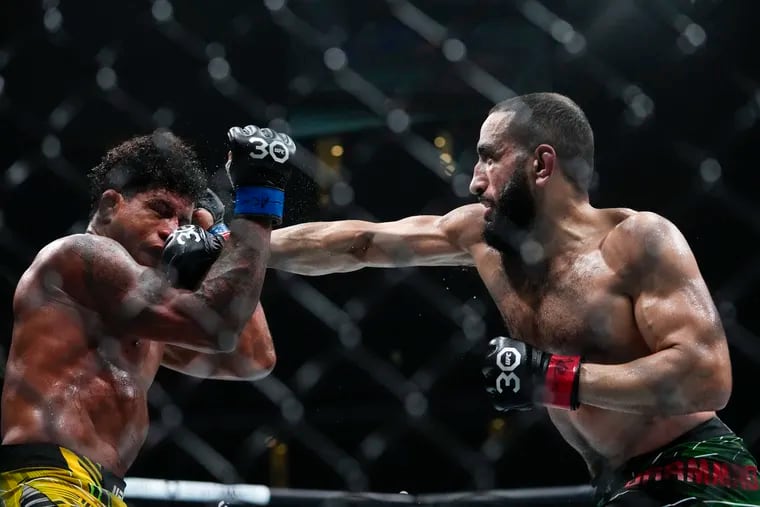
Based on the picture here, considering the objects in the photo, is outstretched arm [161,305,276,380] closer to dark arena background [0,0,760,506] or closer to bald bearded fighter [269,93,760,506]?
bald bearded fighter [269,93,760,506]

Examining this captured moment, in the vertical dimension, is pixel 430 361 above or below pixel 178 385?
above

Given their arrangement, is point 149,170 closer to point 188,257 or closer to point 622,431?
point 188,257

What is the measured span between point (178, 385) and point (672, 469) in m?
3.21

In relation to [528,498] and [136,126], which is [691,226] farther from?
[136,126]

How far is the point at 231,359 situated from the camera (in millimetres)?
2191

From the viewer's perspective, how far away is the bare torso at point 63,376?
1.71m

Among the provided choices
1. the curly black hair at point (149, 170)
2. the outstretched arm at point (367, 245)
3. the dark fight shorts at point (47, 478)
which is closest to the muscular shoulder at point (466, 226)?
the outstretched arm at point (367, 245)

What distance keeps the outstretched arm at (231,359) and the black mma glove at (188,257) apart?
39cm

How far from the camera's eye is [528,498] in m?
2.65

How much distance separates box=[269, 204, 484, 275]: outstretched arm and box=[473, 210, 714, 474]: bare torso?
246 mm

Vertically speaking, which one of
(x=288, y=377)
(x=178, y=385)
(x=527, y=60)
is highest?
(x=527, y=60)

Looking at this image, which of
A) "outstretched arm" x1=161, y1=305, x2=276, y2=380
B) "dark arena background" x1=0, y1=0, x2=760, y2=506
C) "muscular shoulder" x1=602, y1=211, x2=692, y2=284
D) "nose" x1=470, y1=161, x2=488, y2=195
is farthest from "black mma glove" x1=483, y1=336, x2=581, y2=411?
"dark arena background" x1=0, y1=0, x2=760, y2=506

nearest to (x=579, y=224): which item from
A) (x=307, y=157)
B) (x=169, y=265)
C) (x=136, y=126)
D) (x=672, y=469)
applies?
(x=672, y=469)

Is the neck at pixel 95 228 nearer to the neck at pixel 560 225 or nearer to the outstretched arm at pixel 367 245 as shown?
the outstretched arm at pixel 367 245
